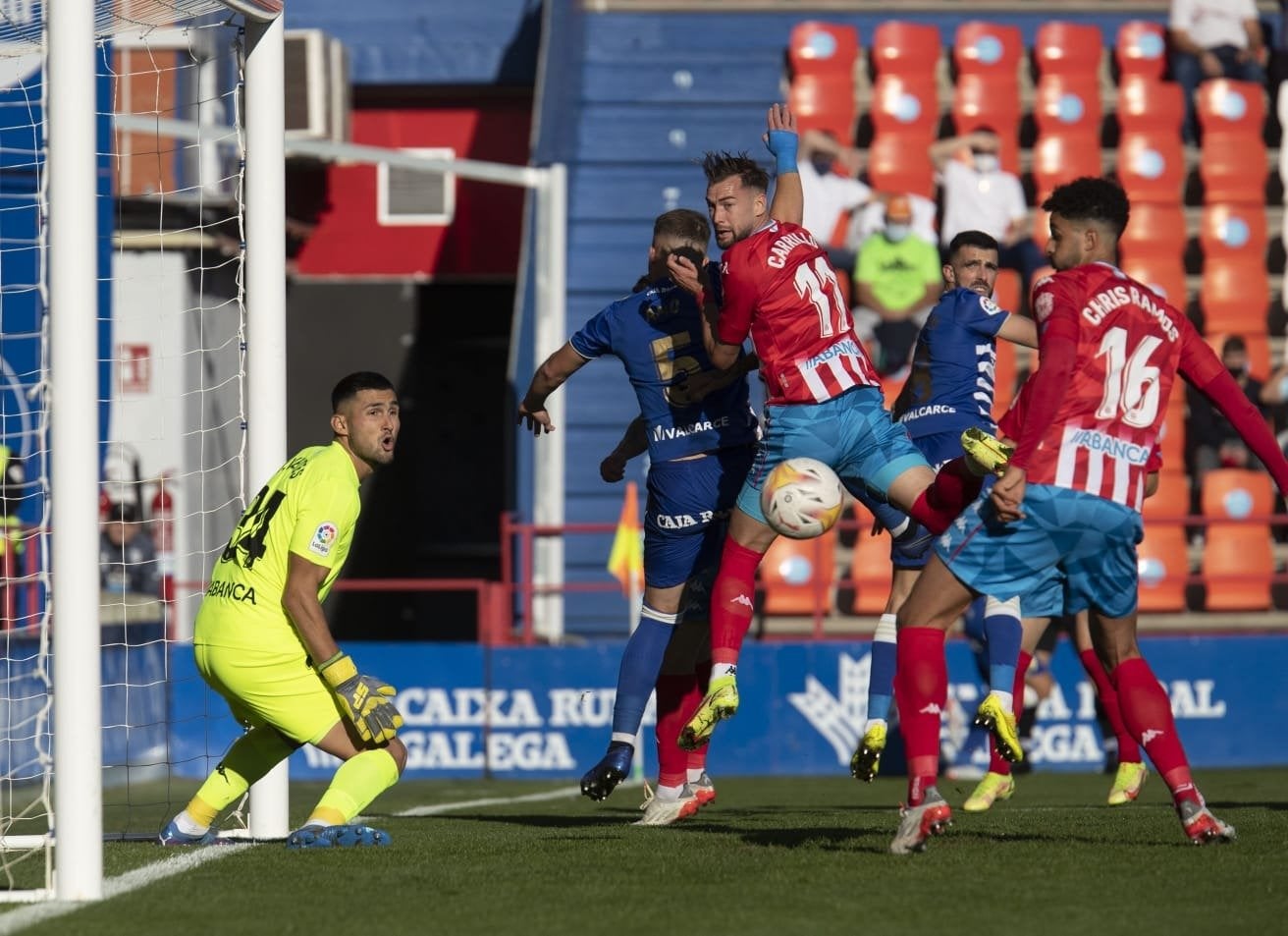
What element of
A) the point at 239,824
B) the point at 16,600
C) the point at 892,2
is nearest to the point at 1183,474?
the point at 892,2

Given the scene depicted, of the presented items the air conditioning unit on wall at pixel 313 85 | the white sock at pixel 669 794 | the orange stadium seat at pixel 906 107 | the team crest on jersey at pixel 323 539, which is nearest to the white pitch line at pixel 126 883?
the team crest on jersey at pixel 323 539

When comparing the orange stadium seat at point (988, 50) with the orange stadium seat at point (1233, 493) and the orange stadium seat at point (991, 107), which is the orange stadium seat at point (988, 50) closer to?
the orange stadium seat at point (991, 107)

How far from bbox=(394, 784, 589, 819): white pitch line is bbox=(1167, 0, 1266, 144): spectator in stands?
9.23m

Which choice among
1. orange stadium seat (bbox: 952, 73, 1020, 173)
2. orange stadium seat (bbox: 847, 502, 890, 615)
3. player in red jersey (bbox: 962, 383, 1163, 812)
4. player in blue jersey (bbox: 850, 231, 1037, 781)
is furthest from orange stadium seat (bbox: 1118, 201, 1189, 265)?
player in blue jersey (bbox: 850, 231, 1037, 781)

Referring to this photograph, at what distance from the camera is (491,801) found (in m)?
10.7

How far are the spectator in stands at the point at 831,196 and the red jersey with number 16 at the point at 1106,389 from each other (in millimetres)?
10403

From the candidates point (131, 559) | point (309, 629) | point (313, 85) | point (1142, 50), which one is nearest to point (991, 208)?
point (1142, 50)

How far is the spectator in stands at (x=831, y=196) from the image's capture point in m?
16.2

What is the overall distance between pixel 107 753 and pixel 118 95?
25.8 ft

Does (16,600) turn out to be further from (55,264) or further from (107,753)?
(55,264)

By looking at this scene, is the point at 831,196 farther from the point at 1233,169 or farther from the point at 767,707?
the point at 767,707

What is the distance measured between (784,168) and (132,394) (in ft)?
43.6

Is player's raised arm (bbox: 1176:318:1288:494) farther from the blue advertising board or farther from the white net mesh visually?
the blue advertising board

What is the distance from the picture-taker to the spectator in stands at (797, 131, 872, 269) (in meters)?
16.2
